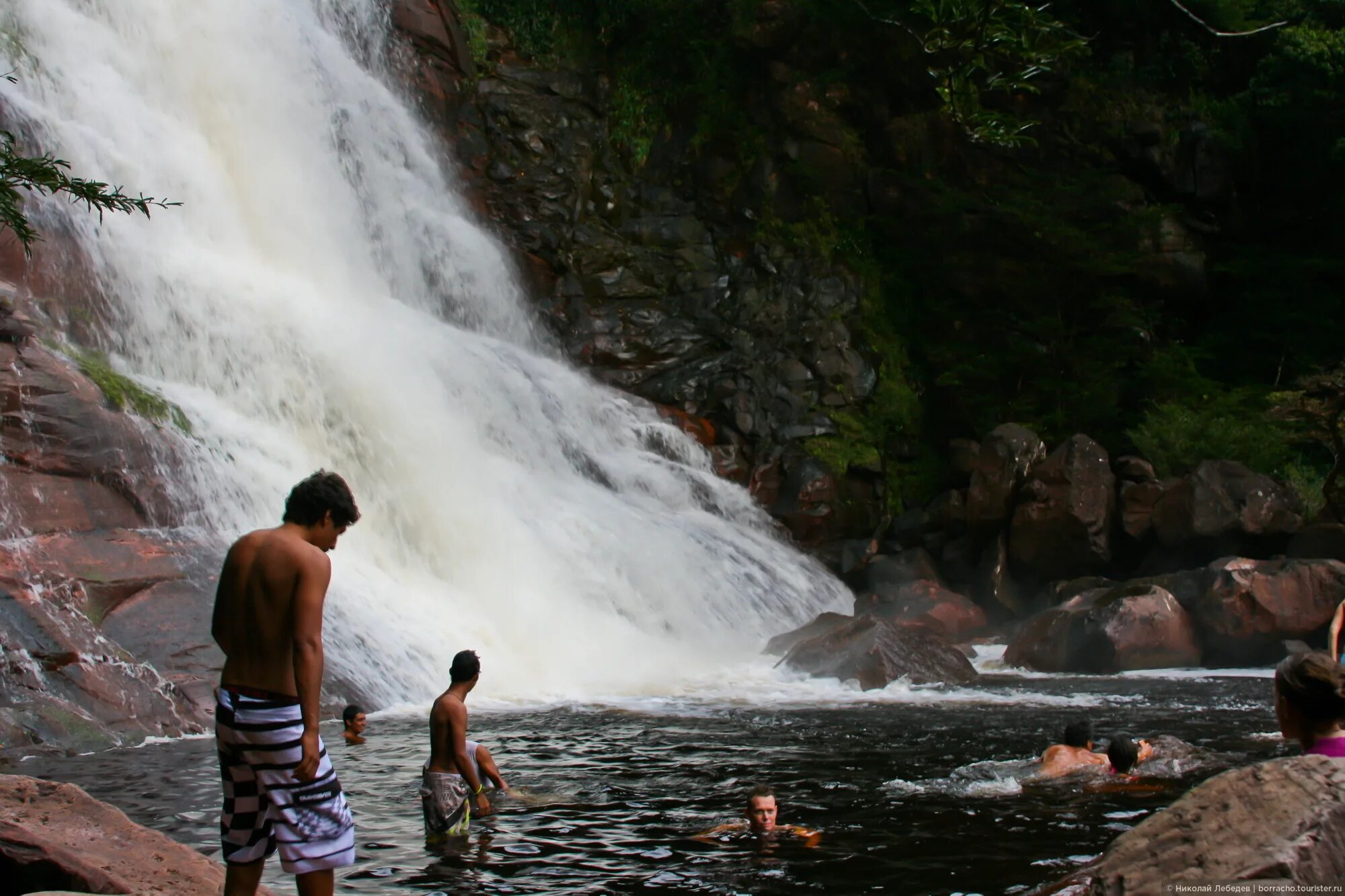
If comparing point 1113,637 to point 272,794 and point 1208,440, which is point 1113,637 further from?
point 272,794

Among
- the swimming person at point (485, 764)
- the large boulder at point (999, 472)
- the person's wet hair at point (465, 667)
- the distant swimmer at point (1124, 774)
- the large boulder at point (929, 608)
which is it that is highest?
the large boulder at point (999, 472)

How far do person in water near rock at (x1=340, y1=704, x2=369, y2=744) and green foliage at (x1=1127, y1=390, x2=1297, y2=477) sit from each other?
45.8 ft

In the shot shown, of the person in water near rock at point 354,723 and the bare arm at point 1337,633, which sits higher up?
the bare arm at point 1337,633

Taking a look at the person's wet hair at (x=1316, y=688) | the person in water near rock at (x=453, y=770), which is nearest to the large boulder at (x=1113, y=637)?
the person in water near rock at (x=453, y=770)

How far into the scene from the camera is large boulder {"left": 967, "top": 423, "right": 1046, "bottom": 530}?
17859 millimetres

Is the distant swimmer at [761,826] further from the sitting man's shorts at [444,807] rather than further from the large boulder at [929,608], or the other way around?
the large boulder at [929,608]

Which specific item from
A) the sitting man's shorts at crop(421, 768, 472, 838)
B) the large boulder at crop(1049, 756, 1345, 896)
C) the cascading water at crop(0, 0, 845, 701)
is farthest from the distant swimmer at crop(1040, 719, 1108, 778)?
the cascading water at crop(0, 0, 845, 701)

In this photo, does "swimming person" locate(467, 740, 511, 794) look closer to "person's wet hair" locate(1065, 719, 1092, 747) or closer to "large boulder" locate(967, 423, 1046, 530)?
"person's wet hair" locate(1065, 719, 1092, 747)

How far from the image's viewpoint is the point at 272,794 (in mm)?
3682

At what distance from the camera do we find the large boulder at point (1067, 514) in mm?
17094

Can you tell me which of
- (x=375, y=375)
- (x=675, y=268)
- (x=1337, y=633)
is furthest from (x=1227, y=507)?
(x=1337, y=633)

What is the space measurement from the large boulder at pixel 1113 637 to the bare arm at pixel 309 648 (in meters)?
11.7

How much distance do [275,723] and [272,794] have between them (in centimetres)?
21

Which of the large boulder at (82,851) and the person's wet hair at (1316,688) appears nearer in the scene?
the person's wet hair at (1316,688)
